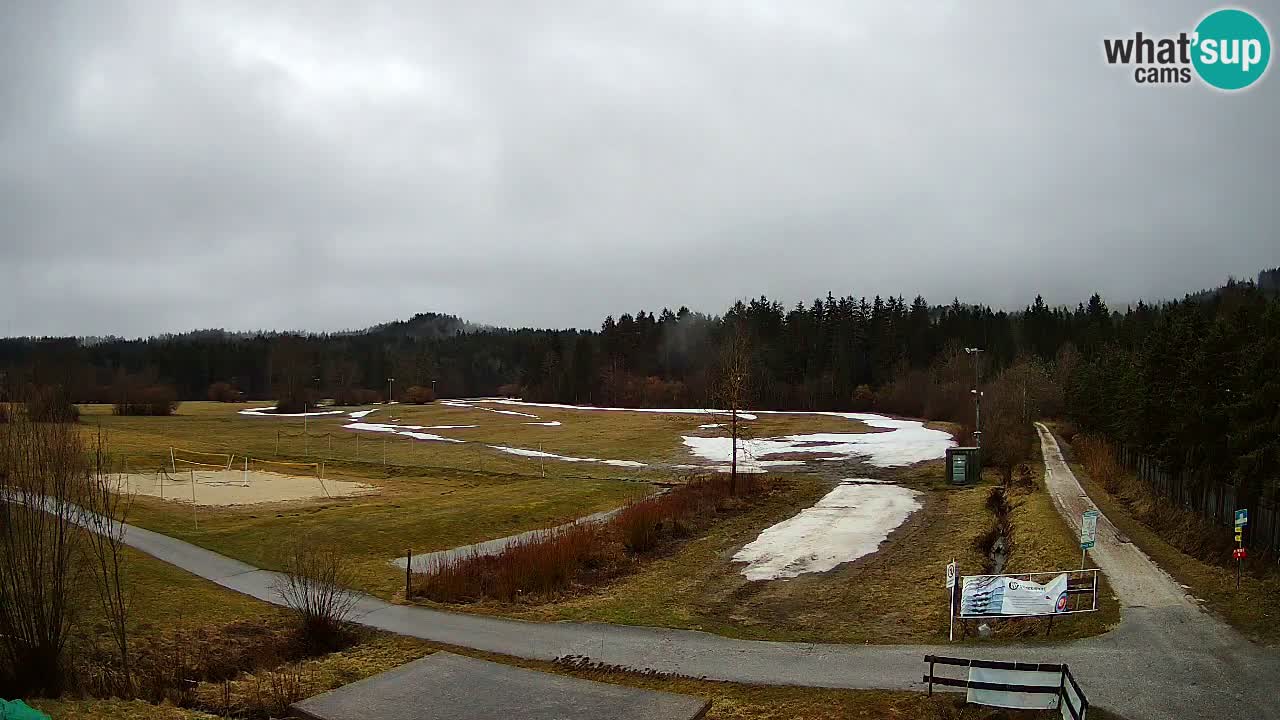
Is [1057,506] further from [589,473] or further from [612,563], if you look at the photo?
[589,473]

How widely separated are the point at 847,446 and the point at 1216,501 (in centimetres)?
3708

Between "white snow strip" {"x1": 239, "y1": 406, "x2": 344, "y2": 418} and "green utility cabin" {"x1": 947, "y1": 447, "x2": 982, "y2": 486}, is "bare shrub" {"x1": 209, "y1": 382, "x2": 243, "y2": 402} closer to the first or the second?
"white snow strip" {"x1": 239, "y1": 406, "x2": 344, "y2": 418}

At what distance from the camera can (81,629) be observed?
16375 millimetres

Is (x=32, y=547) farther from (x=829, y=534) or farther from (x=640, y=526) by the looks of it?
(x=829, y=534)

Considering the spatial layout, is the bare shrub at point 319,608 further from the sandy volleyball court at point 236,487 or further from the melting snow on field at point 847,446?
the melting snow on field at point 847,446

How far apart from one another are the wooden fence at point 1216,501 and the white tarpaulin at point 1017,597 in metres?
10.4

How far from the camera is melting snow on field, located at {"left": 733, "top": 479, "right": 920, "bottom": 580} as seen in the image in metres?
26.2

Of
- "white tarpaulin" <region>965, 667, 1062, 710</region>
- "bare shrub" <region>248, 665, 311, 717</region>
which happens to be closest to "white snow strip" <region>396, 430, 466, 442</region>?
"bare shrub" <region>248, 665, 311, 717</region>

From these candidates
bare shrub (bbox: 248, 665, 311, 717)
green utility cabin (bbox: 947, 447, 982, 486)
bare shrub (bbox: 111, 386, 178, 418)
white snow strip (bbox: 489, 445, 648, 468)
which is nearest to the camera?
bare shrub (bbox: 248, 665, 311, 717)

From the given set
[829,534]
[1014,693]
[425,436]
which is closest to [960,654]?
[1014,693]

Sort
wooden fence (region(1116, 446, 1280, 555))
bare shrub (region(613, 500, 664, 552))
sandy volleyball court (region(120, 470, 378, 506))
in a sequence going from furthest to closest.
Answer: sandy volleyball court (region(120, 470, 378, 506)), bare shrub (region(613, 500, 664, 552)), wooden fence (region(1116, 446, 1280, 555))

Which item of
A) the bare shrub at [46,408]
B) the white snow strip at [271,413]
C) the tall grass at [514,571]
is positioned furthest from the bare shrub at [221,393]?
the bare shrub at [46,408]

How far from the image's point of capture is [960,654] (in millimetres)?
15289

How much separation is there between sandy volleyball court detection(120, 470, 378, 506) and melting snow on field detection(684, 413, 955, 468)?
26105 mm
